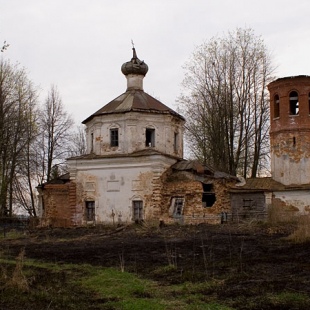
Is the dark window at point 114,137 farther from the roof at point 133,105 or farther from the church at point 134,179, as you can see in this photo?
the roof at point 133,105

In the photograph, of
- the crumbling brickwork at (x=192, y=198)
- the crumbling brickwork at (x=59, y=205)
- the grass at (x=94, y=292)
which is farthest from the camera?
the crumbling brickwork at (x=59, y=205)

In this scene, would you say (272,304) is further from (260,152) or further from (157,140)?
(260,152)

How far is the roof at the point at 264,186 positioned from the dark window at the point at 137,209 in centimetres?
544

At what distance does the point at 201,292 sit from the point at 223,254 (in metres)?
5.03

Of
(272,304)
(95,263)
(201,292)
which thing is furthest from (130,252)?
(272,304)

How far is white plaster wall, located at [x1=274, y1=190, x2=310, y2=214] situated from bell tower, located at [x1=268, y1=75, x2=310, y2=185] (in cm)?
136

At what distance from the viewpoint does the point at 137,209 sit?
30047 mm

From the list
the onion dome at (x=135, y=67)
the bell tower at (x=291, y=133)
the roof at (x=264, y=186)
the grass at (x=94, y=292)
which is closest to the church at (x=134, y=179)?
the roof at (x=264, y=186)

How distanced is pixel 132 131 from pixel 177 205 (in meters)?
5.46

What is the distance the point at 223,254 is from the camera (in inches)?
572

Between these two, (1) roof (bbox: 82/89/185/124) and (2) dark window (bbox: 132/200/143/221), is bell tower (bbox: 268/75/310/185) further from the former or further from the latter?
(2) dark window (bbox: 132/200/143/221)

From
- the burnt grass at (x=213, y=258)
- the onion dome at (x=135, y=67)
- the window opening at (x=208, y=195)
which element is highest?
the onion dome at (x=135, y=67)

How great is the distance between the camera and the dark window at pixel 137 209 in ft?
98.2

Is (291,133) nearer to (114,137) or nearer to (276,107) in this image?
(276,107)
